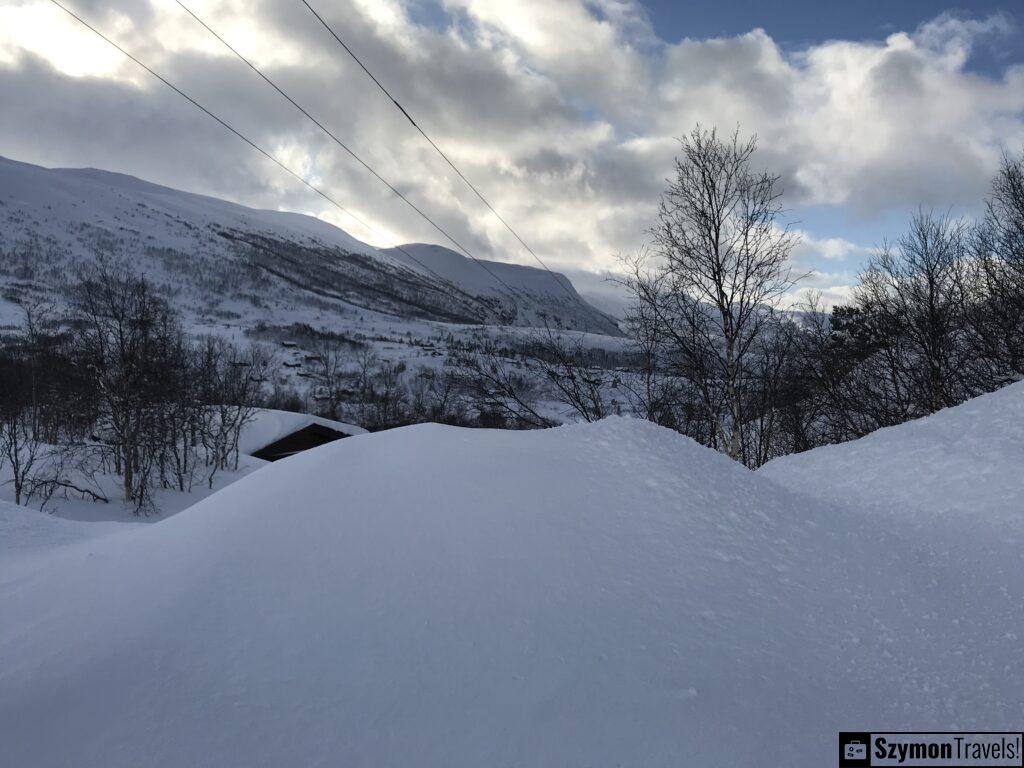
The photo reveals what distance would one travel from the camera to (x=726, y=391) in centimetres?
1175

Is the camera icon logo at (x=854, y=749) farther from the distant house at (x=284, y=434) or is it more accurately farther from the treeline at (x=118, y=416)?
the distant house at (x=284, y=434)

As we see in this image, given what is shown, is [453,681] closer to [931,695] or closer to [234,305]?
[931,695]

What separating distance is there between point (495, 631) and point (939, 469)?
6.89 m

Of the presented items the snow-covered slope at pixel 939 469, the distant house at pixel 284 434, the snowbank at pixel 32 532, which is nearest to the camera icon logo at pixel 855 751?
the snow-covered slope at pixel 939 469

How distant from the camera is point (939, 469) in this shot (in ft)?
22.1

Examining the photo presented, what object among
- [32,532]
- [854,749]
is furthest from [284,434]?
[854,749]

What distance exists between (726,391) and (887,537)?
696cm

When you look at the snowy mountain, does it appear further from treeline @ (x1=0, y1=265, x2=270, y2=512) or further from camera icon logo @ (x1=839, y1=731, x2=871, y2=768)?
camera icon logo @ (x1=839, y1=731, x2=871, y2=768)

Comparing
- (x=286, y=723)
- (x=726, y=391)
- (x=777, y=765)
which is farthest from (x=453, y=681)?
(x=726, y=391)

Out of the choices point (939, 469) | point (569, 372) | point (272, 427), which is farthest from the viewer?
point (272, 427)

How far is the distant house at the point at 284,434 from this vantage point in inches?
1617

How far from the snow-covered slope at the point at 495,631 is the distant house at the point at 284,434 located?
3798cm

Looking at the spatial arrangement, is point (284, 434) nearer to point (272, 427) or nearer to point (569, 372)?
point (272, 427)

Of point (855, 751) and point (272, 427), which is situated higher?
point (272, 427)
